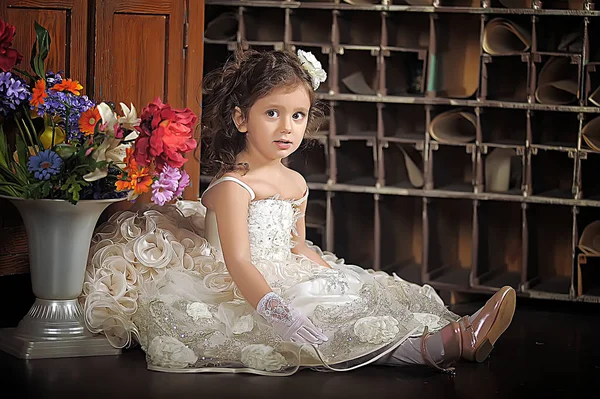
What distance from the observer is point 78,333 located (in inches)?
120

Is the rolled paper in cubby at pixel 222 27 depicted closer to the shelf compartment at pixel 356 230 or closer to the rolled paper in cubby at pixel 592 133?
the shelf compartment at pixel 356 230

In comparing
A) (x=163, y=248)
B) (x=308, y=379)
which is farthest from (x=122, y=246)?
(x=308, y=379)

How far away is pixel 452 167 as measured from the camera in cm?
444

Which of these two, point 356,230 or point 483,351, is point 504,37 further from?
point 483,351

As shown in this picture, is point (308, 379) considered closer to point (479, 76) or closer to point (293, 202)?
point (293, 202)

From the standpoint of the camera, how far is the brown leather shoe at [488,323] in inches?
114

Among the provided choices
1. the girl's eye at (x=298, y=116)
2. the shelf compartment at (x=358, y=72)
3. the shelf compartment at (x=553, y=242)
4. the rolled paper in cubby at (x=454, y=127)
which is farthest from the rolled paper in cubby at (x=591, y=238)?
the girl's eye at (x=298, y=116)

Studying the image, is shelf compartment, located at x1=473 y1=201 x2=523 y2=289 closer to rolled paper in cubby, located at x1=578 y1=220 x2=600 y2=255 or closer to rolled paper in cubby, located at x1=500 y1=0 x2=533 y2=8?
rolled paper in cubby, located at x1=578 y1=220 x2=600 y2=255

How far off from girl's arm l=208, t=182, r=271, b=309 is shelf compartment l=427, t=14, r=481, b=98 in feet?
5.12

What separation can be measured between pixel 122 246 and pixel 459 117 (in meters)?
1.65

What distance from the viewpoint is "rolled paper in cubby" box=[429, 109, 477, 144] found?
164 inches

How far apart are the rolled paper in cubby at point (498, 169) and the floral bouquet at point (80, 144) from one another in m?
1.66

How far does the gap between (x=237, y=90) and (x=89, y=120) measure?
1.63 feet

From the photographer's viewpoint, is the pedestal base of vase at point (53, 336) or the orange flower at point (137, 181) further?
the pedestal base of vase at point (53, 336)
